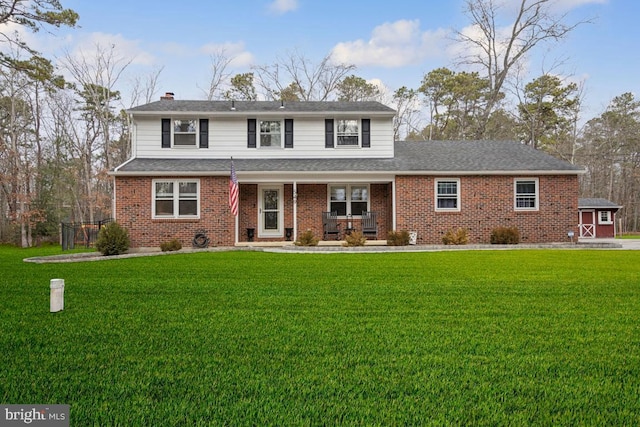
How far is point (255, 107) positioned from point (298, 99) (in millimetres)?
12468

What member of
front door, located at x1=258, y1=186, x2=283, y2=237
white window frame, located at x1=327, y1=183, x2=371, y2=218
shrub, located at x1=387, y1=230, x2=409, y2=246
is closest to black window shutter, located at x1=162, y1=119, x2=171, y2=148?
front door, located at x1=258, y1=186, x2=283, y2=237

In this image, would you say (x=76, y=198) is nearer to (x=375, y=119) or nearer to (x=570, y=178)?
(x=375, y=119)

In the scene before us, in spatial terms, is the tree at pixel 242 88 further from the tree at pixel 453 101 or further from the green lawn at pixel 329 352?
the green lawn at pixel 329 352

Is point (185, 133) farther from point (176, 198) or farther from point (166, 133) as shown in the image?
point (176, 198)

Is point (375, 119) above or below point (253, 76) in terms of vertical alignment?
below

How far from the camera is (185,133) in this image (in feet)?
56.5

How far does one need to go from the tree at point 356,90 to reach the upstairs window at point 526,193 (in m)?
17.2

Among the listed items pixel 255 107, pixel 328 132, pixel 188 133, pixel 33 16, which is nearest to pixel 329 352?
pixel 328 132

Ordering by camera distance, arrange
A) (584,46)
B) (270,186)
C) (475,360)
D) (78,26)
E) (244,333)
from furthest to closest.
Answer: (584,46)
(270,186)
(78,26)
(244,333)
(475,360)

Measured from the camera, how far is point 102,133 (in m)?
29.9

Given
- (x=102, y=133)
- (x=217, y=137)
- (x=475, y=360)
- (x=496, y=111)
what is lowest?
(x=475, y=360)

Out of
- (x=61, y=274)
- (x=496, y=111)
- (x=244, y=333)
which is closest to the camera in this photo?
(x=244, y=333)

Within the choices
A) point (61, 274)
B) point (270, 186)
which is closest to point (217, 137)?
point (270, 186)

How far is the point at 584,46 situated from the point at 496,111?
26.2ft
